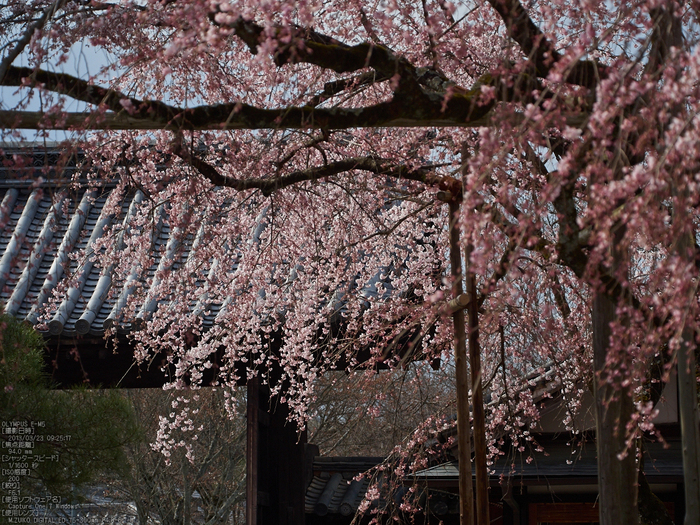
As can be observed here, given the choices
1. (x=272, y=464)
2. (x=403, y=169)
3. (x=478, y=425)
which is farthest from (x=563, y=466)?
(x=403, y=169)

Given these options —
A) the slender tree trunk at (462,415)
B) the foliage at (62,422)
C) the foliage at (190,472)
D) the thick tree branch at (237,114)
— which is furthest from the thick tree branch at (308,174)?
the foliage at (190,472)

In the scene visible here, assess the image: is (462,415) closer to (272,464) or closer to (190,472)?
(272,464)

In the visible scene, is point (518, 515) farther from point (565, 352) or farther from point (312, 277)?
point (312, 277)

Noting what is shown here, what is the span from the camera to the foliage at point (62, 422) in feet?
16.2

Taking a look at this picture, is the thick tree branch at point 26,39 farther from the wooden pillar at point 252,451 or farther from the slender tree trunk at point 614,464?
the wooden pillar at point 252,451

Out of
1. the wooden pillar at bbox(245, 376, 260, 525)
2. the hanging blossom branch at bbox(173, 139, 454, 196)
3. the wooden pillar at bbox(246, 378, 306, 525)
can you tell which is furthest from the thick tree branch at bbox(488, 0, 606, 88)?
the wooden pillar at bbox(245, 376, 260, 525)

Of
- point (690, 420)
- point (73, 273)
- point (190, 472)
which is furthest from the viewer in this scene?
point (190, 472)

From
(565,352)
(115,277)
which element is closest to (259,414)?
(115,277)

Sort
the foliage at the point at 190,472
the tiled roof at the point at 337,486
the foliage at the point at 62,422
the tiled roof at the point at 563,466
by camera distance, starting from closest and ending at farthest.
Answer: the foliage at the point at 62,422 → the tiled roof at the point at 563,466 → the tiled roof at the point at 337,486 → the foliage at the point at 190,472

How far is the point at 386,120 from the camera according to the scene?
10.1 feet

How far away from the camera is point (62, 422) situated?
5098mm

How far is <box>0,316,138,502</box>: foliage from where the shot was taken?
4930mm

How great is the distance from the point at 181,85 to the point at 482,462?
3322mm

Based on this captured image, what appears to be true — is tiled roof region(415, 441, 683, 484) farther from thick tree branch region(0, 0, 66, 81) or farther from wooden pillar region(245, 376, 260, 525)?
thick tree branch region(0, 0, 66, 81)
